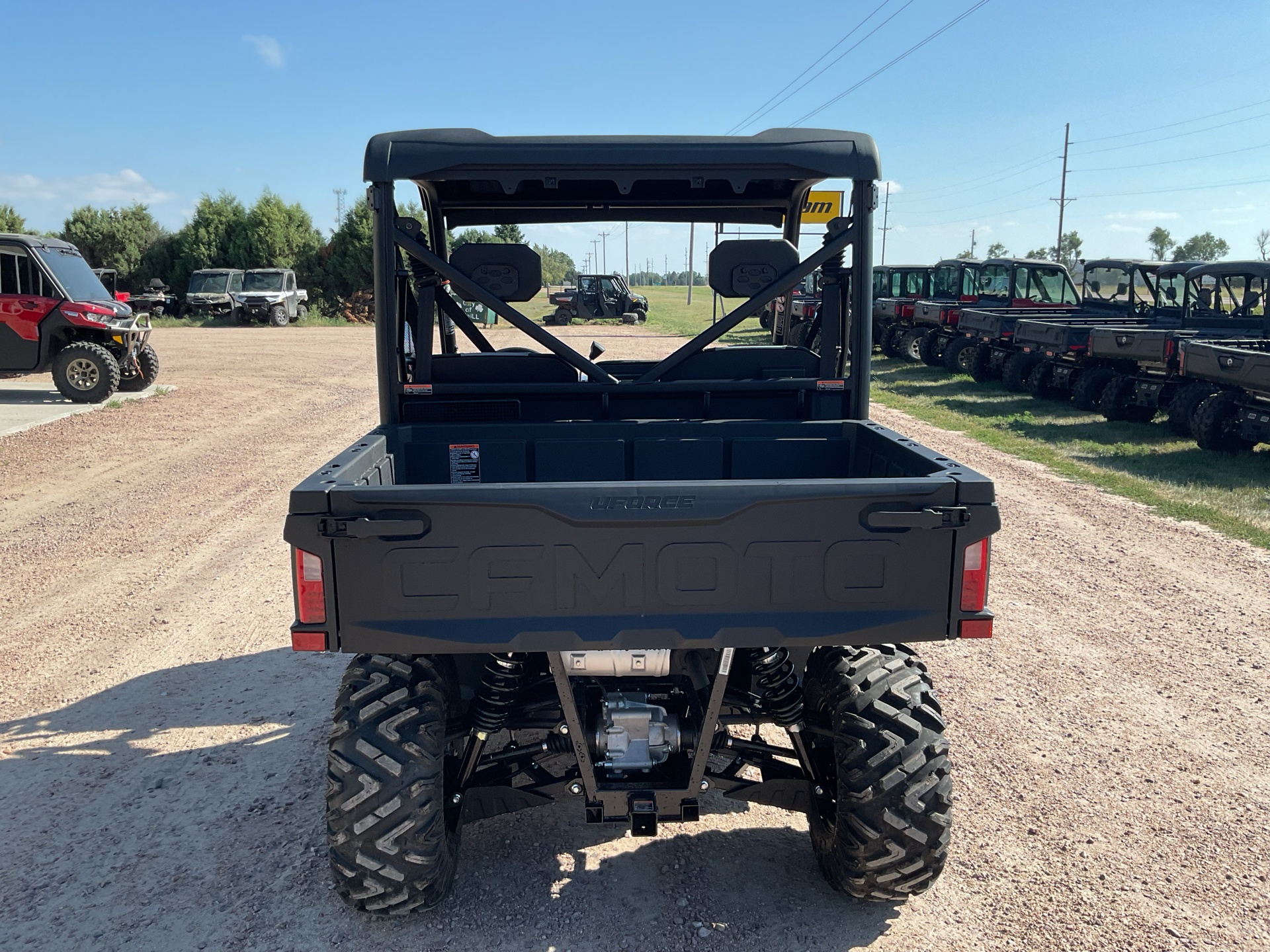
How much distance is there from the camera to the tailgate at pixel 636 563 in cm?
243

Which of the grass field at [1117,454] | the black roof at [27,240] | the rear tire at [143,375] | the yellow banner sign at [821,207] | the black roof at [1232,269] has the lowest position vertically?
the grass field at [1117,454]

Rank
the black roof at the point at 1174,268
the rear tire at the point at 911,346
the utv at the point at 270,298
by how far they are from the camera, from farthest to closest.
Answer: the utv at the point at 270,298, the rear tire at the point at 911,346, the black roof at the point at 1174,268

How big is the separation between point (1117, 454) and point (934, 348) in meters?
9.14

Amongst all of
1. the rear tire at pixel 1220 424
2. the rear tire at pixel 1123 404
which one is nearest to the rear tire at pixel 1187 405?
the rear tire at pixel 1220 424

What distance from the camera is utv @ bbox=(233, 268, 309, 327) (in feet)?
113

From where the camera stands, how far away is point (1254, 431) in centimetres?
977

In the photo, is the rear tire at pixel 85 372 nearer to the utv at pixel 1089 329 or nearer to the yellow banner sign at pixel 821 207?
the yellow banner sign at pixel 821 207

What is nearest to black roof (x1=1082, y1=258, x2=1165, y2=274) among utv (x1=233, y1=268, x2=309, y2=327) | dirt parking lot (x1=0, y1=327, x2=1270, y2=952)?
dirt parking lot (x1=0, y1=327, x2=1270, y2=952)

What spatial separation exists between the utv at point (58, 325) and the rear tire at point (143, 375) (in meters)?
0.84

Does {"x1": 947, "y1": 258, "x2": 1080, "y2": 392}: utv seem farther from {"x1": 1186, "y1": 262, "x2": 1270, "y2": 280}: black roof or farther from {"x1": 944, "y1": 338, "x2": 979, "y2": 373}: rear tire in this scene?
{"x1": 1186, "y1": 262, "x2": 1270, "y2": 280}: black roof

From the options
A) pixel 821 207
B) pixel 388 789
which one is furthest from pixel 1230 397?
pixel 388 789

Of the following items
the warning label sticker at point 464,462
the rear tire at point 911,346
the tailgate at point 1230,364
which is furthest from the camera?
the rear tire at point 911,346

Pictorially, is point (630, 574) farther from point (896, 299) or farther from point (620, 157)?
point (896, 299)

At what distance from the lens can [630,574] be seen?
97.5 inches
